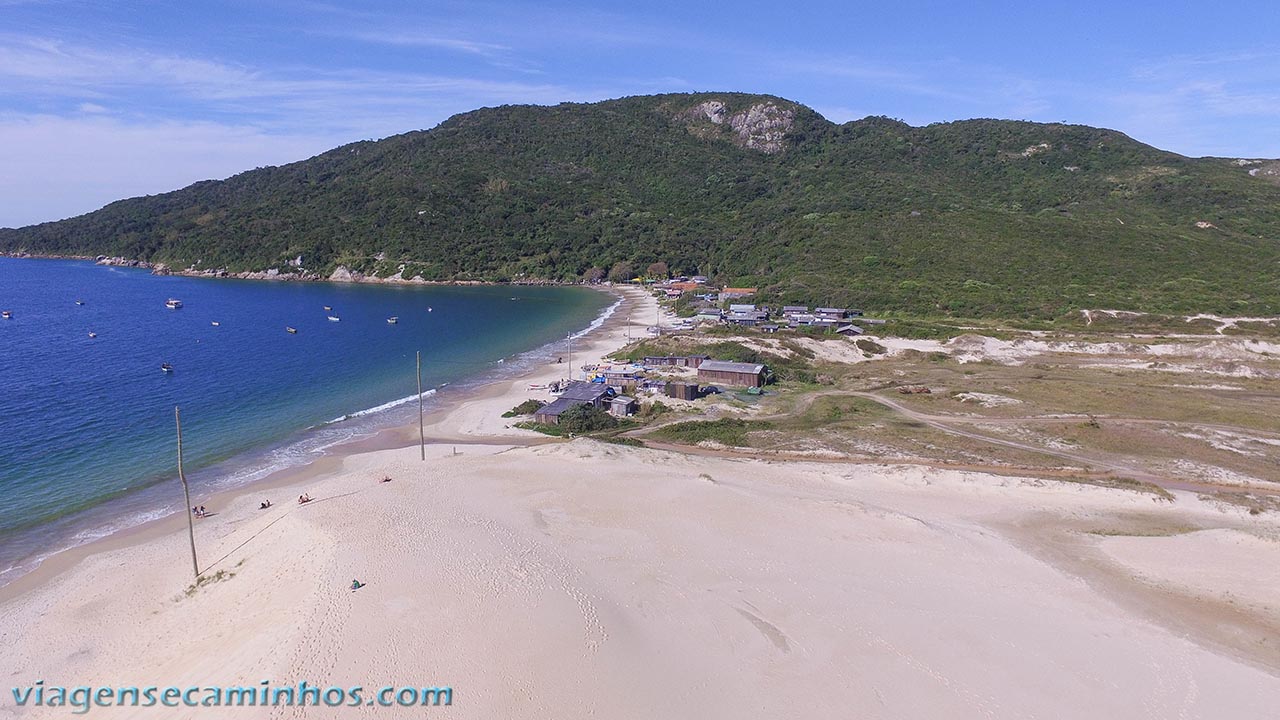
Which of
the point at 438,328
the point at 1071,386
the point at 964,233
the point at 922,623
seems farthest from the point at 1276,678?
the point at 964,233

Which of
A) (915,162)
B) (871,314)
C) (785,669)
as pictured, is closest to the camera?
(785,669)

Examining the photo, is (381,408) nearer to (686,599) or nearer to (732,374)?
(732,374)

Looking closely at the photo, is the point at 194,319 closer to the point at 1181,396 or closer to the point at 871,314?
the point at 871,314

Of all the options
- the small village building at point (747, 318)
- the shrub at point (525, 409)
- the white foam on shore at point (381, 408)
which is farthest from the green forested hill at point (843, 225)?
the white foam on shore at point (381, 408)

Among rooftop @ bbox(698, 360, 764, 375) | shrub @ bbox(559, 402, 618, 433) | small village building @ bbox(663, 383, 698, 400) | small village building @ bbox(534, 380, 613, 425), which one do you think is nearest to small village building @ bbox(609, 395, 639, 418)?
small village building @ bbox(534, 380, 613, 425)

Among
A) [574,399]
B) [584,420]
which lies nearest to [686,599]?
[584,420]
